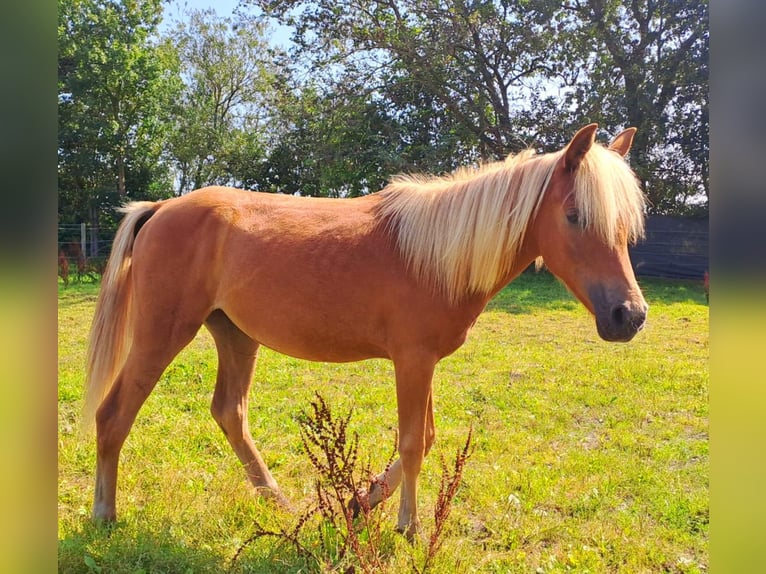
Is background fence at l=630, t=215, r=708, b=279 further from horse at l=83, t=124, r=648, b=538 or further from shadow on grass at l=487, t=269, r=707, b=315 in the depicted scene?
horse at l=83, t=124, r=648, b=538

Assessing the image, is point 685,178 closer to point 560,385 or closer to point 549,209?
point 560,385

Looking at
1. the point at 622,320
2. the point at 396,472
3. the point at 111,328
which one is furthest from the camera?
the point at 111,328

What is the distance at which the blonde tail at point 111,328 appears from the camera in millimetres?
3115

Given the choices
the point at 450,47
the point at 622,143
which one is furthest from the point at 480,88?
the point at 622,143

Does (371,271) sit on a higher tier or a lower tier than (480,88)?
lower

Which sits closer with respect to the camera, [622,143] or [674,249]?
[622,143]

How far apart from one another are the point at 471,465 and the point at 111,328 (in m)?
2.66

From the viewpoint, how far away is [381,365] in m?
6.50

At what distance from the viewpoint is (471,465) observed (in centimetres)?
370

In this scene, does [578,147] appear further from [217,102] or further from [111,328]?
[217,102]

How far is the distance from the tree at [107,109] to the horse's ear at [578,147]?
19.0 metres

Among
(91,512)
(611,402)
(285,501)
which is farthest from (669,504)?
(91,512)

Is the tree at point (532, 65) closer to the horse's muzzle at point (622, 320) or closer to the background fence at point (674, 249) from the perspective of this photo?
the background fence at point (674, 249)
